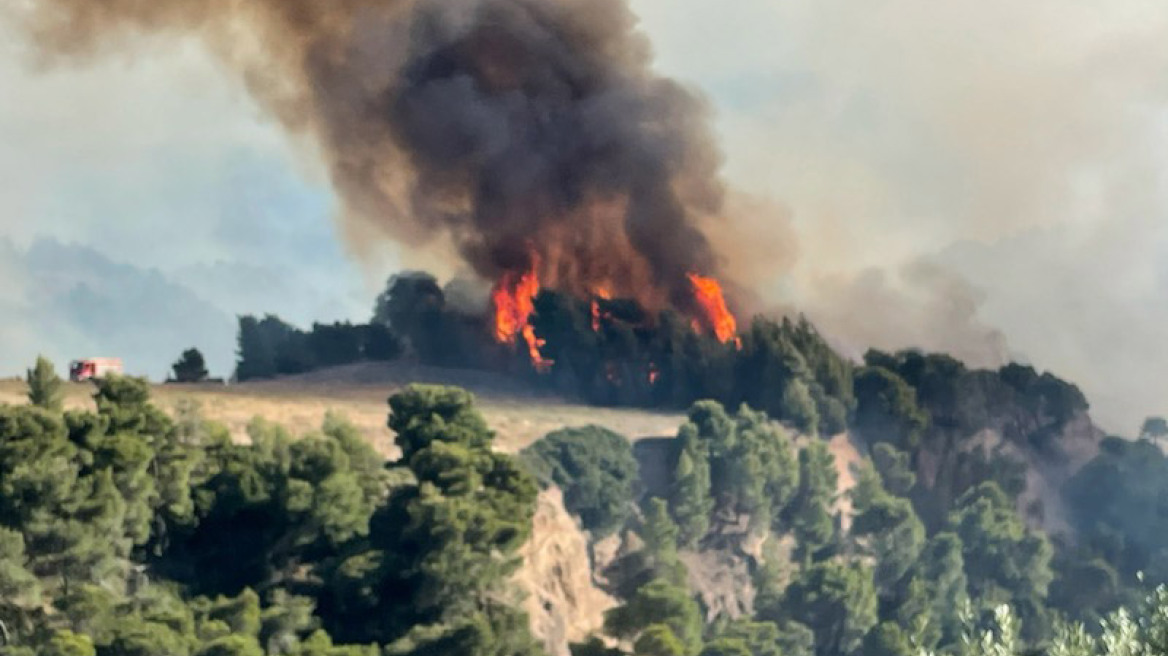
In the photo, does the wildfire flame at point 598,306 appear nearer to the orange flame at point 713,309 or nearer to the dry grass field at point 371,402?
the dry grass field at point 371,402

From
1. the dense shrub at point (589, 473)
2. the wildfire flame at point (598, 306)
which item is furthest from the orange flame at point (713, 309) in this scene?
the dense shrub at point (589, 473)

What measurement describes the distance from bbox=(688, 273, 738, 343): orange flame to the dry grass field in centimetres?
1214

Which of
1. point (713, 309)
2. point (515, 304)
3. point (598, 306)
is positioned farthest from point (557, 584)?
point (713, 309)

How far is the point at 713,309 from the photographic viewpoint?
17050cm

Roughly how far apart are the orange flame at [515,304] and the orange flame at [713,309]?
14944 millimetres

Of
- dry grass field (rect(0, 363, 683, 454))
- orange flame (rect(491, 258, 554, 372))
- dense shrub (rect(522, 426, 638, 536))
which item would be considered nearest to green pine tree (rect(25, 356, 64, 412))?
dry grass field (rect(0, 363, 683, 454))

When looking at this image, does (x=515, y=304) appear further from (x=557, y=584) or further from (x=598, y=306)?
(x=557, y=584)

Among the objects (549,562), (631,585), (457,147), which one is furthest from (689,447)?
(457,147)

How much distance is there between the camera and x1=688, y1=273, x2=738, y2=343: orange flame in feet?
555

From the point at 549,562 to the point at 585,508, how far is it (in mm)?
16933

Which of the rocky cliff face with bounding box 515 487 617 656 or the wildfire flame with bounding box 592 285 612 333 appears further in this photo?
the wildfire flame with bounding box 592 285 612 333

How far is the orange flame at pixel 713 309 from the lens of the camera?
16912cm

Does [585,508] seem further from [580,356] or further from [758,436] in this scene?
[580,356]

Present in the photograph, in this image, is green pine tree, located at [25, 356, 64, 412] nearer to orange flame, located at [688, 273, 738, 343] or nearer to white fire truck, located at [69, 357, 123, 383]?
white fire truck, located at [69, 357, 123, 383]
